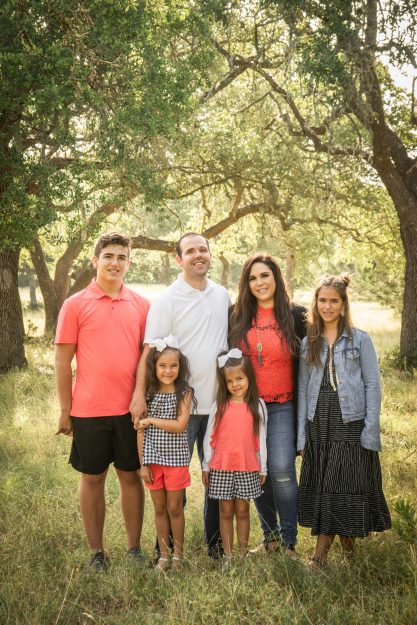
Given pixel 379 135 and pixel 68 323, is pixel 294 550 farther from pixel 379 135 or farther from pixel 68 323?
pixel 379 135

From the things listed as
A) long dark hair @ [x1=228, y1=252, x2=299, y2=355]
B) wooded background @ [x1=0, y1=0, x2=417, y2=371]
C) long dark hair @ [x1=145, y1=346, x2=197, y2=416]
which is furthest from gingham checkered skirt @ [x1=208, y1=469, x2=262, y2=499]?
wooded background @ [x1=0, y1=0, x2=417, y2=371]

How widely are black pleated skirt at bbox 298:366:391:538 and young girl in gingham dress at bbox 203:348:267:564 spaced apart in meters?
0.33

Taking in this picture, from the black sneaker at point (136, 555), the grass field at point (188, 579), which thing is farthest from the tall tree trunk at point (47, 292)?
the black sneaker at point (136, 555)

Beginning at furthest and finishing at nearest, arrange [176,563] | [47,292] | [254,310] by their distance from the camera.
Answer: [47,292], [254,310], [176,563]

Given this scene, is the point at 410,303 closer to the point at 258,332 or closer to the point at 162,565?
the point at 258,332

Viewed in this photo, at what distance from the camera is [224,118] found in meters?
12.4

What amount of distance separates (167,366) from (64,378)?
0.73 m

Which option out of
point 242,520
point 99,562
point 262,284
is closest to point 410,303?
point 262,284

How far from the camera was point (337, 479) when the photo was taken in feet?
12.0

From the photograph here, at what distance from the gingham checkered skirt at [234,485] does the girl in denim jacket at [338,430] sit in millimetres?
336

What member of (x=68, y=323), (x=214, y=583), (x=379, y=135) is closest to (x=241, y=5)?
(x=379, y=135)

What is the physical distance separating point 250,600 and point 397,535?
4.15 feet

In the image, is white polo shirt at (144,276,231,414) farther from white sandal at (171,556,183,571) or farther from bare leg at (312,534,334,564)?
bare leg at (312,534,334,564)

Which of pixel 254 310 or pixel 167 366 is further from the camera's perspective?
pixel 254 310
